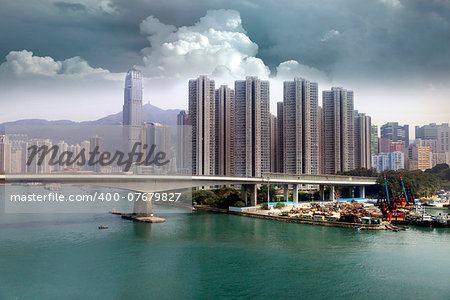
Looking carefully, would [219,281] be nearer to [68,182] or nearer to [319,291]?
[319,291]

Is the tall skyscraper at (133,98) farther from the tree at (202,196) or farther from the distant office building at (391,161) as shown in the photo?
the distant office building at (391,161)

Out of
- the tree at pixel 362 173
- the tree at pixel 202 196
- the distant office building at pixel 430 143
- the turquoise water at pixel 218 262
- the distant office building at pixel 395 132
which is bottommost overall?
the turquoise water at pixel 218 262

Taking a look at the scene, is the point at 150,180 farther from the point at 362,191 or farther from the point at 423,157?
the point at 423,157

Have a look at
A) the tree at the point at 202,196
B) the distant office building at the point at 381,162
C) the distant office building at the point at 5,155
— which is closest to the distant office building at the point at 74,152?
the distant office building at the point at 5,155

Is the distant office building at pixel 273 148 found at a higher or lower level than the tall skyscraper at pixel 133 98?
lower

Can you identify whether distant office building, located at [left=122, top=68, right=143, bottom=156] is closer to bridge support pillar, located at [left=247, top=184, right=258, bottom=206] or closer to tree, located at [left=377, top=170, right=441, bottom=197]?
bridge support pillar, located at [left=247, top=184, right=258, bottom=206]

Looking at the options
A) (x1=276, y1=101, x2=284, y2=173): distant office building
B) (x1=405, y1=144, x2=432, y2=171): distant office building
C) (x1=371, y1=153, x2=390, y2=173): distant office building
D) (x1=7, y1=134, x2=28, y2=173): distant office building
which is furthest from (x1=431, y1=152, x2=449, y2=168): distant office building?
(x1=7, y1=134, x2=28, y2=173): distant office building

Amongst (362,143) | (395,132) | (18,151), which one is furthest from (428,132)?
(18,151)
